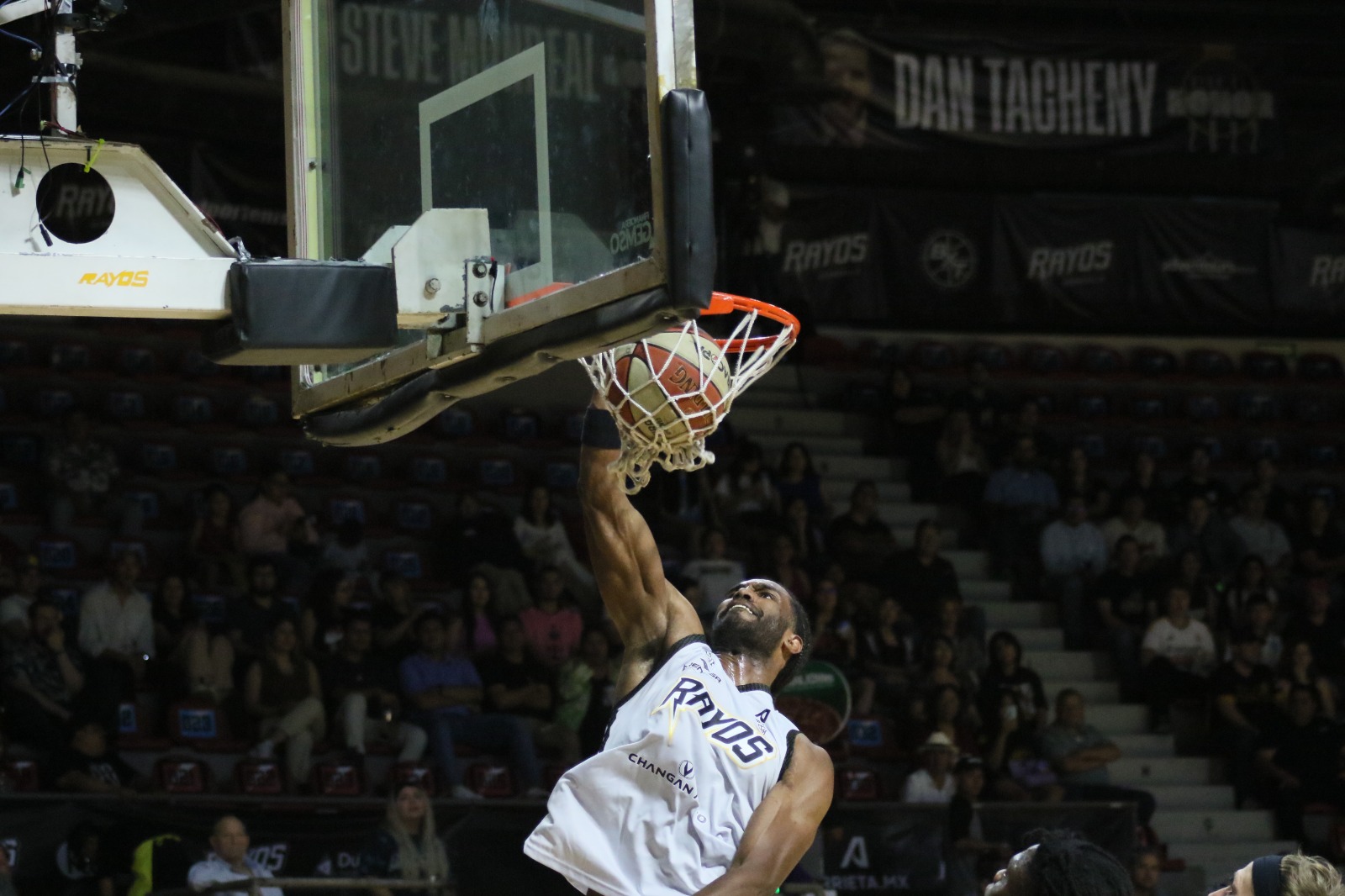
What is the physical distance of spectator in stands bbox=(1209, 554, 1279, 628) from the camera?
43.3ft

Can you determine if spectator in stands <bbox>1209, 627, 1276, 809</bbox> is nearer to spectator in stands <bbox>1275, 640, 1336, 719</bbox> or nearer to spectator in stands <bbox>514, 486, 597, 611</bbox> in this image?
spectator in stands <bbox>1275, 640, 1336, 719</bbox>

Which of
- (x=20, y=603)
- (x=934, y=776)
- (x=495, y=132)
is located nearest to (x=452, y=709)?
(x=20, y=603)

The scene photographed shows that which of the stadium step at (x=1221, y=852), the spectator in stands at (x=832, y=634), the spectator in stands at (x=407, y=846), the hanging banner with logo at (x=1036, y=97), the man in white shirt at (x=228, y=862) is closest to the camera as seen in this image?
the man in white shirt at (x=228, y=862)

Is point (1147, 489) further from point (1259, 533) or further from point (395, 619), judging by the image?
point (395, 619)

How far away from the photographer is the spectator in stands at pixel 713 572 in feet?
37.7

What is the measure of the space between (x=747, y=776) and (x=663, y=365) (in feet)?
3.15

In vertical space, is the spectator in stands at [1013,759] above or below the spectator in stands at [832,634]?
below

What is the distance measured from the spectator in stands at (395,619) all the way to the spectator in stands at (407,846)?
2.02 metres

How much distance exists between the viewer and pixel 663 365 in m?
4.27

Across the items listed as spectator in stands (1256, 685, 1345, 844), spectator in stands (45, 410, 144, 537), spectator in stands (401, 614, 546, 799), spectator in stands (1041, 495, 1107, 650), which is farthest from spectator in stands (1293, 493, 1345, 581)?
spectator in stands (45, 410, 144, 537)

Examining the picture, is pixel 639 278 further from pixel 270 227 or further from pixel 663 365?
pixel 270 227

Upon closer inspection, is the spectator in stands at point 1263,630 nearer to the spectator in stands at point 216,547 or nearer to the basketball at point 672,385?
the spectator in stands at point 216,547

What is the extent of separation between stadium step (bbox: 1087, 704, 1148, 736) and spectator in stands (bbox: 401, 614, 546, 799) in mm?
4467

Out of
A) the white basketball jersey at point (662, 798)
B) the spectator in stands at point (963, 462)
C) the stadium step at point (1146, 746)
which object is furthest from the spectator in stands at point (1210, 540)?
the white basketball jersey at point (662, 798)
